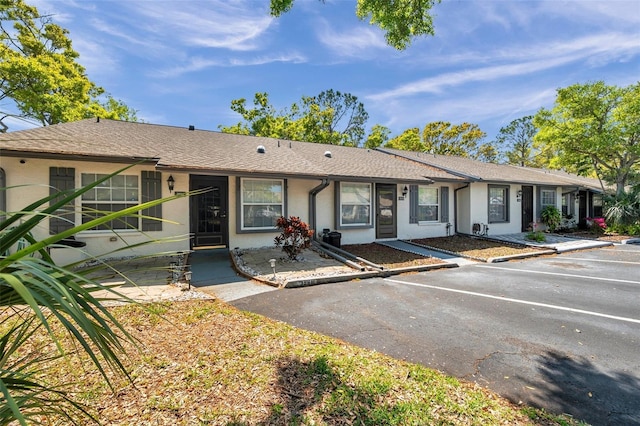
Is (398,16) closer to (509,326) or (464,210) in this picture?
(509,326)

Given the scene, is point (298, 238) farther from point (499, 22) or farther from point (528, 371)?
point (499, 22)

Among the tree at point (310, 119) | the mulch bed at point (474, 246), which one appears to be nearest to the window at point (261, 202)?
the mulch bed at point (474, 246)

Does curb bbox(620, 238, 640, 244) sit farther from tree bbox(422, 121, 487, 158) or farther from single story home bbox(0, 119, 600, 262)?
tree bbox(422, 121, 487, 158)

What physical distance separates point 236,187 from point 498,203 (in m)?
12.7

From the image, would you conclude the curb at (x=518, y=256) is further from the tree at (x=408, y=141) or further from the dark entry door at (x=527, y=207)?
the tree at (x=408, y=141)

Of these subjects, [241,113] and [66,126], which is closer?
[66,126]

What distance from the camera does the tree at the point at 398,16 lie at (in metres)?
6.21

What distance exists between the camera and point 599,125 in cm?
1664

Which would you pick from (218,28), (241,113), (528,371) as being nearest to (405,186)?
(218,28)

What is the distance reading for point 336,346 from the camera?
12.1 ft

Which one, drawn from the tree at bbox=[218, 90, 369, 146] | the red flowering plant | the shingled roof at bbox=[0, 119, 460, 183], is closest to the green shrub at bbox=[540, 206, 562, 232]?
the shingled roof at bbox=[0, 119, 460, 183]

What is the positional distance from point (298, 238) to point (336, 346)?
4.82m

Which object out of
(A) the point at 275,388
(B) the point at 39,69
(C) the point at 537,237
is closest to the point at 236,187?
(A) the point at 275,388

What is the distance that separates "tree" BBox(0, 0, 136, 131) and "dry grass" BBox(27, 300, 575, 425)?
15.5 metres
